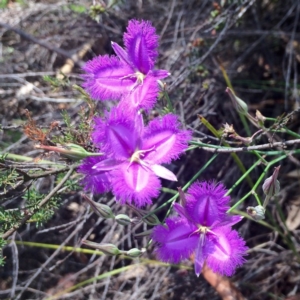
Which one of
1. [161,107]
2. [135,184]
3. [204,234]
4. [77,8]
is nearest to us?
[135,184]

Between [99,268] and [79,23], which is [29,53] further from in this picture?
[99,268]

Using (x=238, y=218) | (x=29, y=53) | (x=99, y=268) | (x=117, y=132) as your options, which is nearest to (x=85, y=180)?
(x=117, y=132)

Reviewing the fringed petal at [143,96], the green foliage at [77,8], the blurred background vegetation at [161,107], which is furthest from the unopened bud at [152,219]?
the green foliage at [77,8]

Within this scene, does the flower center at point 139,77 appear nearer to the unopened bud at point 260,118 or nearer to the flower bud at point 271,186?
the unopened bud at point 260,118

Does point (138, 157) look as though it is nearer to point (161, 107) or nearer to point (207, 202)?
point (207, 202)

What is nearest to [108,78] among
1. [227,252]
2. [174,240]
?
[174,240]

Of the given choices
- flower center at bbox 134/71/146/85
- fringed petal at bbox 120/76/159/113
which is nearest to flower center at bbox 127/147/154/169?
fringed petal at bbox 120/76/159/113

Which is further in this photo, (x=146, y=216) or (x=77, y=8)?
(x=77, y=8)
